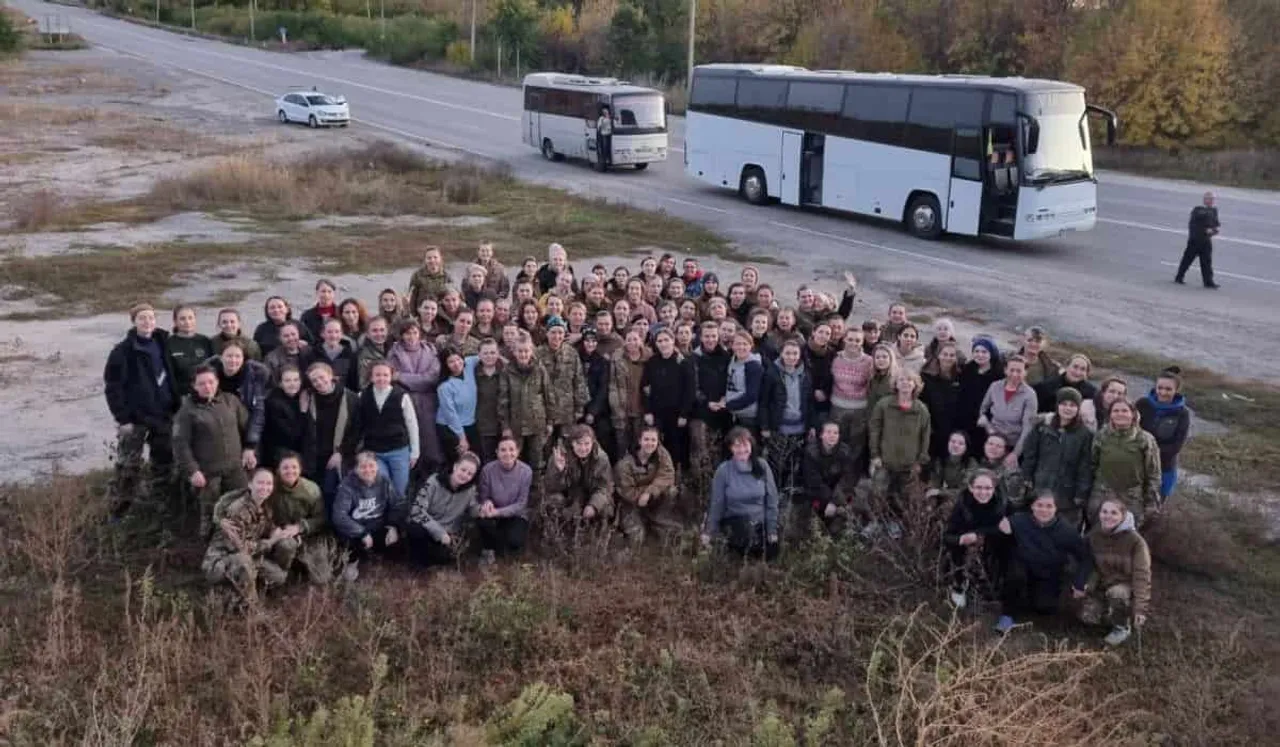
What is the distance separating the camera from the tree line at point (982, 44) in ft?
102

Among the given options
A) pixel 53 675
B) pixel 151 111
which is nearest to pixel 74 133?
pixel 151 111

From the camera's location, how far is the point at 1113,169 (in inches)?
1249

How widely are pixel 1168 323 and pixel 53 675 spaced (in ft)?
47.3

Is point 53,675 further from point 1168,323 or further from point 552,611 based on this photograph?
point 1168,323

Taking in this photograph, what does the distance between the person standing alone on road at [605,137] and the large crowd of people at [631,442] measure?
21.1m

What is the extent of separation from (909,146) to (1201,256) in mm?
6060

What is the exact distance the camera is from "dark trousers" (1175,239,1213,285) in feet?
58.3

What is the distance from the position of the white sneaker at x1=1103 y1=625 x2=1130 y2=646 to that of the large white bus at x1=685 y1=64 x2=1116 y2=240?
13.8m

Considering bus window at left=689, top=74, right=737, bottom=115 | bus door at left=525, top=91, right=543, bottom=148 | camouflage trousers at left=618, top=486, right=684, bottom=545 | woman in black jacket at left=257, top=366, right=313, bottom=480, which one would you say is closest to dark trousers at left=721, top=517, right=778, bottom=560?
camouflage trousers at left=618, top=486, right=684, bottom=545

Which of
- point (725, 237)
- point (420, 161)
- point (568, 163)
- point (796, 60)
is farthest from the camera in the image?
point (796, 60)

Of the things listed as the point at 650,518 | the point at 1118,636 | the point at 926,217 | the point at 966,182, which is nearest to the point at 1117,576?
the point at 1118,636

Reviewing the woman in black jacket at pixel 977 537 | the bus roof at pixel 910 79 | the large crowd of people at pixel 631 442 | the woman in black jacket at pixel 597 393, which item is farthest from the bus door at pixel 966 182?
the woman in black jacket at pixel 977 537

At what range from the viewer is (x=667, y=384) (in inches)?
366

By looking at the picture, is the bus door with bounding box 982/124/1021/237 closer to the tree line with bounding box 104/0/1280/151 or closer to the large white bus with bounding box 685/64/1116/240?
the large white bus with bounding box 685/64/1116/240
